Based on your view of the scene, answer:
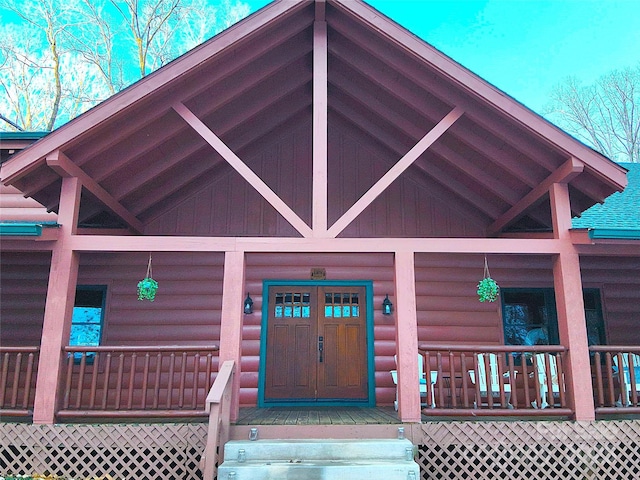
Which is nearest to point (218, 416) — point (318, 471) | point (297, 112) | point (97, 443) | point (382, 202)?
point (318, 471)

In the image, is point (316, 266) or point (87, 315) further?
point (316, 266)

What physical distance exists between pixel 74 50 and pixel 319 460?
789 inches

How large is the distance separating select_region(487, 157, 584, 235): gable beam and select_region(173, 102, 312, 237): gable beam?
327cm

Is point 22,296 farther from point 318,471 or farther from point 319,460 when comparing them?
point 318,471

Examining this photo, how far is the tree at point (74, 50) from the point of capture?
1938cm

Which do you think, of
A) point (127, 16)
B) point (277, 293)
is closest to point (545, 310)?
point (277, 293)

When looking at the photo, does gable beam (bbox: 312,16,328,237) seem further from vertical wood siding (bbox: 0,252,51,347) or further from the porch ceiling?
vertical wood siding (bbox: 0,252,51,347)

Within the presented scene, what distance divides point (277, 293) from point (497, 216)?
13.0ft

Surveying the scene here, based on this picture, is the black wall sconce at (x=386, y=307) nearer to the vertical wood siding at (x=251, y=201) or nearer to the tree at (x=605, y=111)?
the vertical wood siding at (x=251, y=201)

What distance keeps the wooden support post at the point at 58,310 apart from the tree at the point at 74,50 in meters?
14.8

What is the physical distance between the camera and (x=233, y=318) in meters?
6.16

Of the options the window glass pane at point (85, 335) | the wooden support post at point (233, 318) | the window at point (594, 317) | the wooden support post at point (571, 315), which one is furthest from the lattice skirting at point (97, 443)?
the window at point (594, 317)

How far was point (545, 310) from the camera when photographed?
8.95 metres

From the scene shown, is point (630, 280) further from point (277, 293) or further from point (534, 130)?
point (277, 293)
